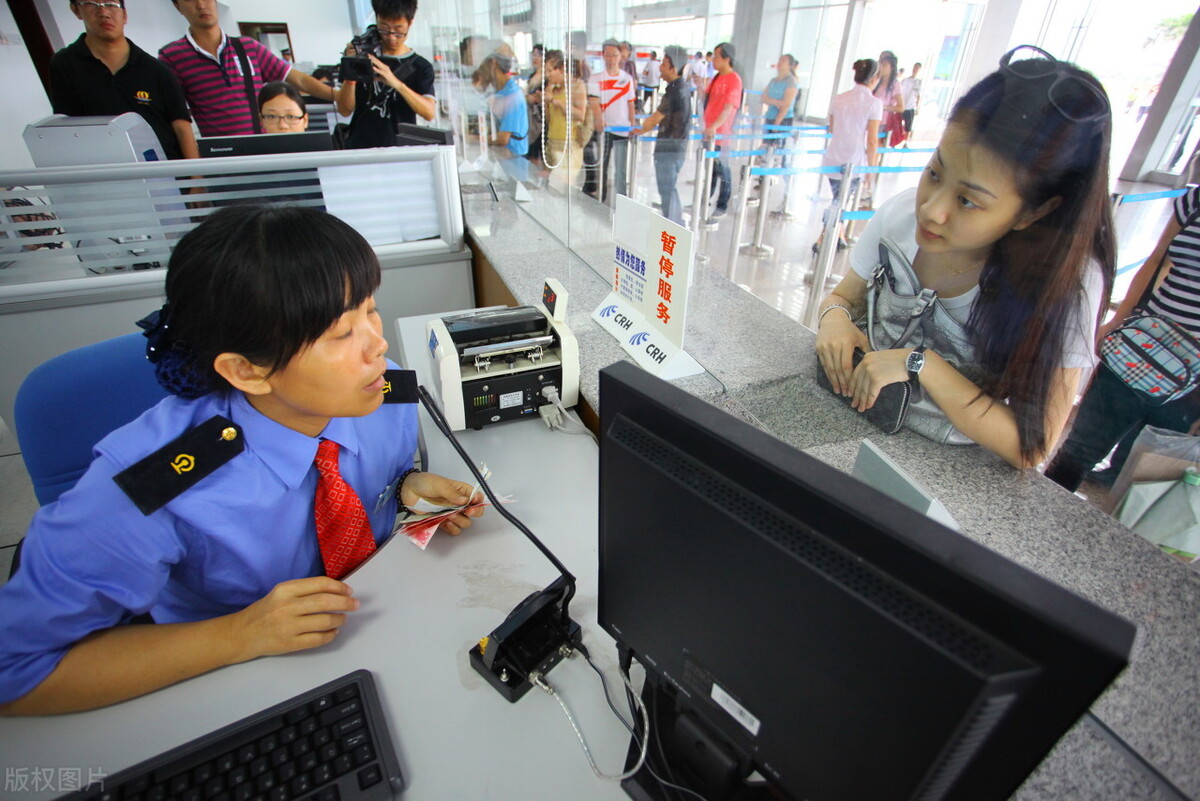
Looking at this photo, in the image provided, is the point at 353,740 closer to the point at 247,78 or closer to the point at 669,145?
the point at 669,145

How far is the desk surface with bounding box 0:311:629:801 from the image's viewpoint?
568mm

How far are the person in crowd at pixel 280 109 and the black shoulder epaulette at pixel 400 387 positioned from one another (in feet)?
6.57

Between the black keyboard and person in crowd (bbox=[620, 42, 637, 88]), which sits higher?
person in crowd (bbox=[620, 42, 637, 88])

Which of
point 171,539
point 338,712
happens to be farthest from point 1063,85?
point 171,539

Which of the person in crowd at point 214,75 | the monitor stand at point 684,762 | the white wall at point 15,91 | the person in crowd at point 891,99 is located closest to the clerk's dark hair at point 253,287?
the monitor stand at point 684,762

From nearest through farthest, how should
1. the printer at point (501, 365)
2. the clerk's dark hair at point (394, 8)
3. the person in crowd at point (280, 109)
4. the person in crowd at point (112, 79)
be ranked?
the printer at point (501, 365) → the person in crowd at point (112, 79) → the clerk's dark hair at point (394, 8) → the person in crowd at point (280, 109)

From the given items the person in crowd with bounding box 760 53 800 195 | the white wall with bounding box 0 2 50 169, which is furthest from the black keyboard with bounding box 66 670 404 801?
the white wall with bounding box 0 2 50 169

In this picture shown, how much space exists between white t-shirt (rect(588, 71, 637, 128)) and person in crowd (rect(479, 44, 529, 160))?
627 mm

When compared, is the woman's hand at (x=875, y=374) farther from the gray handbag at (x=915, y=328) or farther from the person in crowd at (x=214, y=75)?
the person in crowd at (x=214, y=75)

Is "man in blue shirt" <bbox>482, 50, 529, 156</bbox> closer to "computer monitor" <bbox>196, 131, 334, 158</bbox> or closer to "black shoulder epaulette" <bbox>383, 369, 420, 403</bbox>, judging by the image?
"computer monitor" <bbox>196, 131, 334, 158</bbox>

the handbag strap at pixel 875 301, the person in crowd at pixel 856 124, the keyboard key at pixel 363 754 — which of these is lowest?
the keyboard key at pixel 363 754

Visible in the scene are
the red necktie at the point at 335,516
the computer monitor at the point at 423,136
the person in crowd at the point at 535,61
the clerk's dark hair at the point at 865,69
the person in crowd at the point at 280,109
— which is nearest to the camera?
the clerk's dark hair at the point at 865,69

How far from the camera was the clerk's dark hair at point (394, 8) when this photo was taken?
226 cm

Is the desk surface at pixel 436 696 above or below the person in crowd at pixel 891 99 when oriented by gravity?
below
